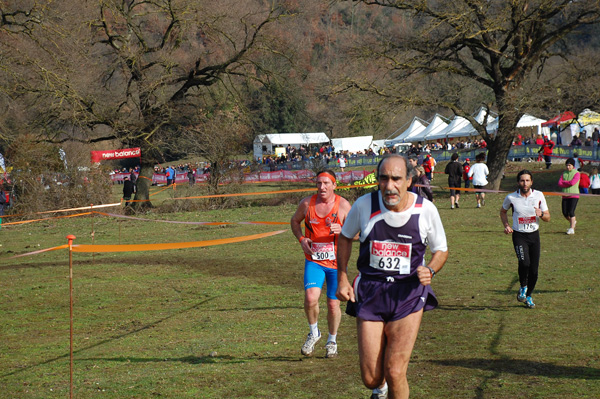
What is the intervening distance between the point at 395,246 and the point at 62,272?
1162 centimetres

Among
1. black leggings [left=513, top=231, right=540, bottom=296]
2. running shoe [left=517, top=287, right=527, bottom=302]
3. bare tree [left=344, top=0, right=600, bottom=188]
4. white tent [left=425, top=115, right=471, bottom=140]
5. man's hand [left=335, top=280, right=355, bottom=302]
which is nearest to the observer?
man's hand [left=335, top=280, right=355, bottom=302]

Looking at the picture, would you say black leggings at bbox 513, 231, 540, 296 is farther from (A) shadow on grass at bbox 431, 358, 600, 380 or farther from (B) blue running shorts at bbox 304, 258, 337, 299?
(B) blue running shorts at bbox 304, 258, 337, 299

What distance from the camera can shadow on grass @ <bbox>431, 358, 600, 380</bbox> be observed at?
6453mm

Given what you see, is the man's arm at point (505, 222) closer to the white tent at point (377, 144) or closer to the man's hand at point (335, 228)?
the man's hand at point (335, 228)

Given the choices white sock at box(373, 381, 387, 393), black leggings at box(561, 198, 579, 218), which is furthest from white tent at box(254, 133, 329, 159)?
white sock at box(373, 381, 387, 393)

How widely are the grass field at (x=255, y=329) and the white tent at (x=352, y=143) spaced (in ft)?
172

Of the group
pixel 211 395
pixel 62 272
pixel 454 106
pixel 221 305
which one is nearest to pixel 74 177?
pixel 62 272

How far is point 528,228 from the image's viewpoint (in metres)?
9.63

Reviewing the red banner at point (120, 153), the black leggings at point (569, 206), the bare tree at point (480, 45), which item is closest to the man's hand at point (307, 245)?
the black leggings at point (569, 206)

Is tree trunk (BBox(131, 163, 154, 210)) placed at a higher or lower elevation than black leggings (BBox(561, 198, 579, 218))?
higher

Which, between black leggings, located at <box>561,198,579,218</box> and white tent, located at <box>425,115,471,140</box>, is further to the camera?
white tent, located at <box>425,115,471,140</box>

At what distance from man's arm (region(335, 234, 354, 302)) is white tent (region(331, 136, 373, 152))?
6455 centimetres

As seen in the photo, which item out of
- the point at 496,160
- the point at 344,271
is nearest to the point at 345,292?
the point at 344,271

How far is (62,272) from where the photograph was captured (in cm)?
1466
